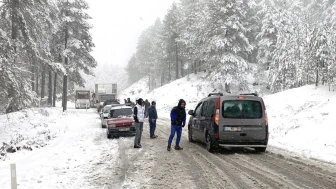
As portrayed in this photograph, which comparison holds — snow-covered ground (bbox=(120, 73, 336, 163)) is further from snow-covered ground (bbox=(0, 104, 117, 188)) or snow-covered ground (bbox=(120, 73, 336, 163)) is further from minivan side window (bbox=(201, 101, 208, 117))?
snow-covered ground (bbox=(0, 104, 117, 188))

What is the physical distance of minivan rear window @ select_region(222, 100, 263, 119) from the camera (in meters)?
10.4

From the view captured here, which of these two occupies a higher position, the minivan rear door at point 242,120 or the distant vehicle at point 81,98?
the distant vehicle at point 81,98

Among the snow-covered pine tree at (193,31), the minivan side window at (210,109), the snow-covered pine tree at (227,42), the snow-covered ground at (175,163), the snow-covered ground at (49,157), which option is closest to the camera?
the snow-covered ground at (175,163)

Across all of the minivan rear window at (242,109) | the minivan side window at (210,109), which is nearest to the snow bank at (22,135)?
the minivan side window at (210,109)

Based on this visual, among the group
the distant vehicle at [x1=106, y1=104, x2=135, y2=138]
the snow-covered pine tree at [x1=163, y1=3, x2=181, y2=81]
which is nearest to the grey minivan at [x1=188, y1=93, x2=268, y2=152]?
the distant vehicle at [x1=106, y1=104, x2=135, y2=138]

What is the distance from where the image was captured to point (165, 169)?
8.22 metres

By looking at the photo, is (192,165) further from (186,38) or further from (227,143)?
(186,38)

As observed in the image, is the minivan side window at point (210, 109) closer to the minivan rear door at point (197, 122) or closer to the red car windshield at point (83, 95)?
the minivan rear door at point (197, 122)

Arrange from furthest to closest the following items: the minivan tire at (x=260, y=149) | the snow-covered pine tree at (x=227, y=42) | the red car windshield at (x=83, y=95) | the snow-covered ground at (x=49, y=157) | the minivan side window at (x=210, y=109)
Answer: the red car windshield at (x=83, y=95)
the snow-covered pine tree at (x=227, y=42)
the minivan side window at (x=210, y=109)
the minivan tire at (x=260, y=149)
the snow-covered ground at (x=49, y=157)

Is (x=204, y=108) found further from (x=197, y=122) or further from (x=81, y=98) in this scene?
(x=81, y=98)

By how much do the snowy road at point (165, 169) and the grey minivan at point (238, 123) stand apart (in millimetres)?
421

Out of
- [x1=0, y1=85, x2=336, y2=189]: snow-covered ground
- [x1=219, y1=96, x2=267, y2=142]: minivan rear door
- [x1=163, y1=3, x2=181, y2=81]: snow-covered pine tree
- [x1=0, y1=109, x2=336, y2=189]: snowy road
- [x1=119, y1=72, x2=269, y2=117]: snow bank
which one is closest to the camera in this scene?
[x1=0, y1=109, x2=336, y2=189]: snowy road

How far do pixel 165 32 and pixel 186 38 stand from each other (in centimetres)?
899

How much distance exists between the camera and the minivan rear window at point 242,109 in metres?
10.4
